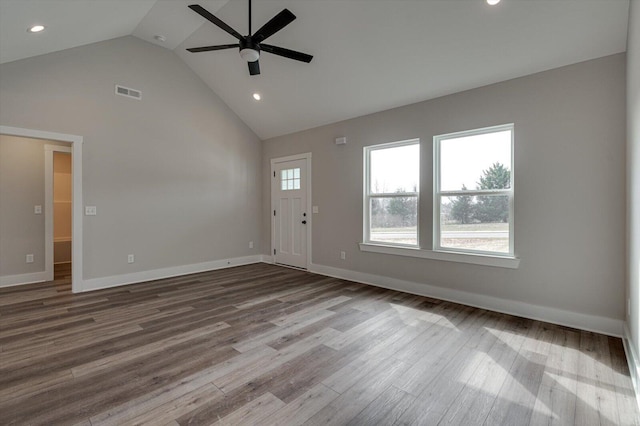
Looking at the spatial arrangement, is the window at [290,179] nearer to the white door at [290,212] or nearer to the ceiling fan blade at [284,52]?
the white door at [290,212]

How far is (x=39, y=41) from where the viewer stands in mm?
3486

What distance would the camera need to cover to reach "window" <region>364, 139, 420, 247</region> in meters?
4.32

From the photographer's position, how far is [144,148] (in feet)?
16.2

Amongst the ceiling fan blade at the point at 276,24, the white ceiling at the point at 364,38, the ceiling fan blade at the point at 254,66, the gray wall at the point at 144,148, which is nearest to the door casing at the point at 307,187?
the gray wall at the point at 144,148

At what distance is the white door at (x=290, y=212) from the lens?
5.77m

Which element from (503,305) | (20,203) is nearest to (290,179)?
(503,305)

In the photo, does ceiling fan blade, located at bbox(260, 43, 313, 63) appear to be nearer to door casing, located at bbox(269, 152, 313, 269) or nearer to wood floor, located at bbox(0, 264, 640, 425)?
door casing, located at bbox(269, 152, 313, 269)

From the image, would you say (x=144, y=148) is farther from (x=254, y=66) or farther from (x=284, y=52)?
(x=284, y=52)

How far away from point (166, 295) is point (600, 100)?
18.0 feet

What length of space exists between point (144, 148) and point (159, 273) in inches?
83.1

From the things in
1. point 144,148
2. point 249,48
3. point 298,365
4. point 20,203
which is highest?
point 249,48

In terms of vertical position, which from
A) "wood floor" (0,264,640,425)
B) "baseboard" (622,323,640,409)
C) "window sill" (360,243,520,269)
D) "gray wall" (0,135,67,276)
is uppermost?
"gray wall" (0,135,67,276)

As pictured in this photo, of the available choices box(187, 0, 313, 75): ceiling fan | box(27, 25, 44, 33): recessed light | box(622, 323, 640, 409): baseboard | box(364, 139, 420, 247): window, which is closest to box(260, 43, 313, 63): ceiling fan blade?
box(187, 0, 313, 75): ceiling fan

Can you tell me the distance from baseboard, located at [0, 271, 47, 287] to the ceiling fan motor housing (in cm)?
496
